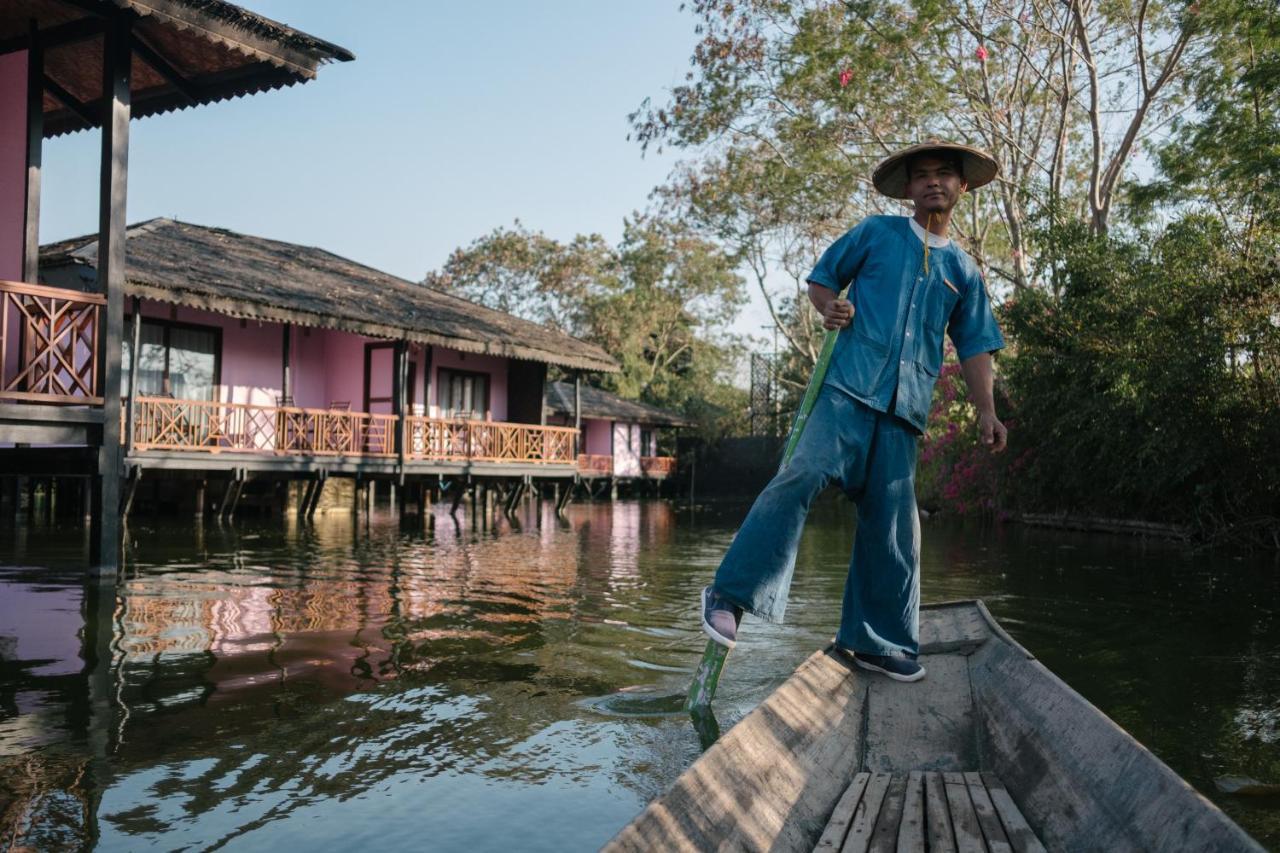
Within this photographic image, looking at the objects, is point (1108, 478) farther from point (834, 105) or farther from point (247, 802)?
point (247, 802)

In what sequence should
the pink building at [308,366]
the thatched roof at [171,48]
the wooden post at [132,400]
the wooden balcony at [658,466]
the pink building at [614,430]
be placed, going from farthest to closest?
the wooden balcony at [658,466] < the pink building at [614,430] < the pink building at [308,366] < the wooden post at [132,400] < the thatched roof at [171,48]

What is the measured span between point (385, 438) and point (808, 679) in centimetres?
1563

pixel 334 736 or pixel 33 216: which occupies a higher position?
pixel 33 216

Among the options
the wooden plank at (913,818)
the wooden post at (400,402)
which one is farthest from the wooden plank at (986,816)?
the wooden post at (400,402)

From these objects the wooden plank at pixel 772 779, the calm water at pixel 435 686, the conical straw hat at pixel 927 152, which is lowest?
the calm water at pixel 435 686

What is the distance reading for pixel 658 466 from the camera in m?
38.5

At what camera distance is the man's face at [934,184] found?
3863mm

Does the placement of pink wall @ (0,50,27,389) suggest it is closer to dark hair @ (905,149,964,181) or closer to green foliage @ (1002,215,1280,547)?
dark hair @ (905,149,964,181)

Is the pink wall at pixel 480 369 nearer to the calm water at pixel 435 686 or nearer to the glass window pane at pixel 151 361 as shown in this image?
the glass window pane at pixel 151 361

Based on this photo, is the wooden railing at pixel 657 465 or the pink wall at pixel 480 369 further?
the wooden railing at pixel 657 465

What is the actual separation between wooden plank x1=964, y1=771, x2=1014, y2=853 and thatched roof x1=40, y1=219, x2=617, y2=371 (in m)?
13.0

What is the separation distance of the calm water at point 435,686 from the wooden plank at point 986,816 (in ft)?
2.41

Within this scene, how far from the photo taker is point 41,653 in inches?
201

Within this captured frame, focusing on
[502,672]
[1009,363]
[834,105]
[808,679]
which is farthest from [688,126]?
[808,679]
